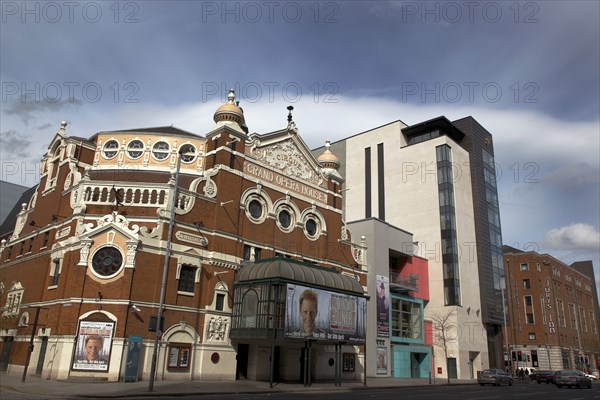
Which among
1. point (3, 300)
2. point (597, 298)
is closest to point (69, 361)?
point (3, 300)

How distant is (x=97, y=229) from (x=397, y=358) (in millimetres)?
33475

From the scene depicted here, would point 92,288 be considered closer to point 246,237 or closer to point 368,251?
point 246,237

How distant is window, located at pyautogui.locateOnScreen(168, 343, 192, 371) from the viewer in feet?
95.2

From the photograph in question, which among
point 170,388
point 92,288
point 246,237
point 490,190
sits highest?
point 490,190

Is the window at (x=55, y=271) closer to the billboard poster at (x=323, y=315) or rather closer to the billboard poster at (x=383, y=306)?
A: the billboard poster at (x=323, y=315)

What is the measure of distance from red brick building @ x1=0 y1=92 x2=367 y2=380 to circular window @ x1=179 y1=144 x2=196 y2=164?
0.26ft

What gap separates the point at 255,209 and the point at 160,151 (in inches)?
341

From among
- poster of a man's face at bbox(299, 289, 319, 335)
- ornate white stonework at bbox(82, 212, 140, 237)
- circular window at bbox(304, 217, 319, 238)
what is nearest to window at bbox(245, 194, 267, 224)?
circular window at bbox(304, 217, 319, 238)

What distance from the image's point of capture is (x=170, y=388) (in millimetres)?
23734

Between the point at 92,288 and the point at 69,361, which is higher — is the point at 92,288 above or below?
above

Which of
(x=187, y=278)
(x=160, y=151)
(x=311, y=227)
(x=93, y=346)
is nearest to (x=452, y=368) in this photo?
(x=311, y=227)

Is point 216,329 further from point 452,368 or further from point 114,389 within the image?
point 452,368

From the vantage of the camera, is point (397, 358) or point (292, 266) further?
point (397, 358)

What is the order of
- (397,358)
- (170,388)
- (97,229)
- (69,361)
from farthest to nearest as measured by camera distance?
(397,358)
(97,229)
(69,361)
(170,388)
